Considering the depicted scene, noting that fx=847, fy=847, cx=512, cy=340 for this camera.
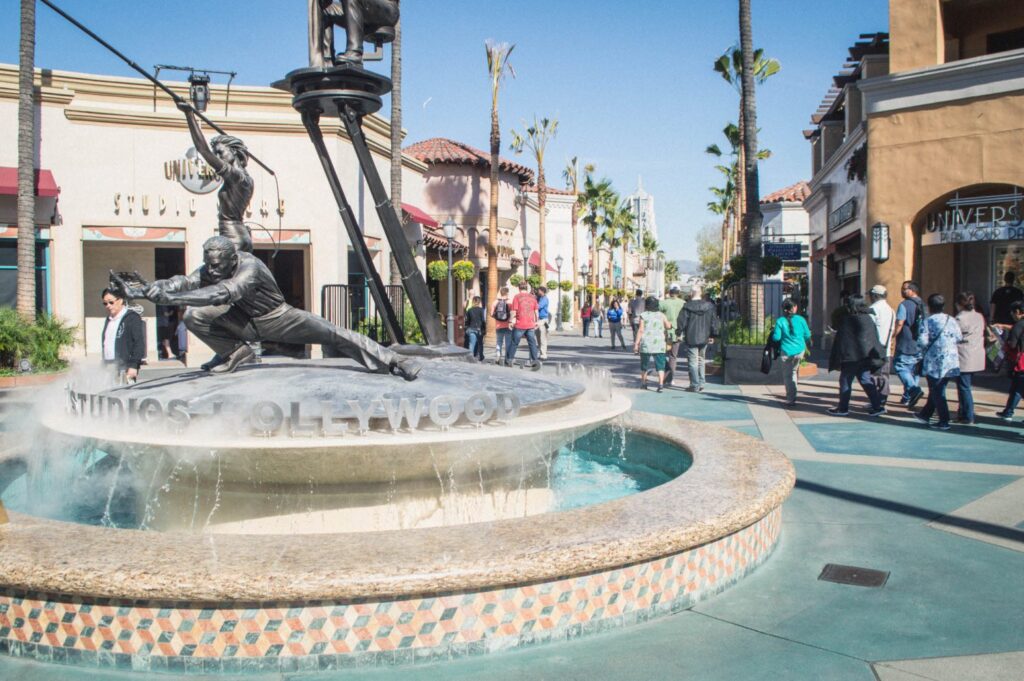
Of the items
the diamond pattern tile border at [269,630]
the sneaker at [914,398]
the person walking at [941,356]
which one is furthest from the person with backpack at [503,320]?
the diamond pattern tile border at [269,630]

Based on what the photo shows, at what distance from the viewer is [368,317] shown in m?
21.3

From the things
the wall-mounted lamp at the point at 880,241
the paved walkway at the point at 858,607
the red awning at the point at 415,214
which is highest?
the red awning at the point at 415,214

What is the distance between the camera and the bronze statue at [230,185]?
6.21m

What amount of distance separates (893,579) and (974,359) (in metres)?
6.72

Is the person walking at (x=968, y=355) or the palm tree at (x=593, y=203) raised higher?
the palm tree at (x=593, y=203)

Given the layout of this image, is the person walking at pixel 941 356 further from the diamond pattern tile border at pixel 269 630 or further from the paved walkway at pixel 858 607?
the diamond pattern tile border at pixel 269 630

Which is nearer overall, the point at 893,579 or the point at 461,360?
the point at 893,579

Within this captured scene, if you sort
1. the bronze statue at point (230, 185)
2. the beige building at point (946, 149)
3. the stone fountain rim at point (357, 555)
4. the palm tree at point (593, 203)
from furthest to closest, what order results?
1. the palm tree at point (593, 203)
2. the beige building at point (946, 149)
3. the bronze statue at point (230, 185)
4. the stone fountain rim at point (357, 555)

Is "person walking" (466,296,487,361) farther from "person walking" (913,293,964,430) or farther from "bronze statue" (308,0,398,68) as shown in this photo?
"bronze statue" (308,0,398,68)

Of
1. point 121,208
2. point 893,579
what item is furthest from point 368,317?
point 893,579

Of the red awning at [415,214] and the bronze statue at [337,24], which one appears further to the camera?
the red awning at [415,214]

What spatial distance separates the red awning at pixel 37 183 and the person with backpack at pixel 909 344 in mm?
17778

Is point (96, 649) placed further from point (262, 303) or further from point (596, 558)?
point (262, 303)

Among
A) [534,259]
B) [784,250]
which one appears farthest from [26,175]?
[534,259]
